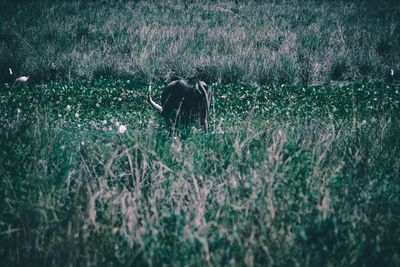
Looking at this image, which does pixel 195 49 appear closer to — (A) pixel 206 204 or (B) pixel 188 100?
(B) pixel 188 100

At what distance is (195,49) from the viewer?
9.16 meters

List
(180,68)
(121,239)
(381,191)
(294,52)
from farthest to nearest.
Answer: (294,52) < (180,68) < (381,191) < (121,239)

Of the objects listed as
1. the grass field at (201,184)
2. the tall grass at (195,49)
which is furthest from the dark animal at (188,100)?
the tall grass at (195,49)

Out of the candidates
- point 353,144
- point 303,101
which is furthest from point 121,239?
point 303,101

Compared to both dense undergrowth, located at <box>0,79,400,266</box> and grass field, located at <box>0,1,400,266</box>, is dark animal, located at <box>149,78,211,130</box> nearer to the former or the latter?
grass field, located at <box>0,1,400,266</box>

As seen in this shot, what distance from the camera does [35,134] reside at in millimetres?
3205

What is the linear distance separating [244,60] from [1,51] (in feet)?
19.7

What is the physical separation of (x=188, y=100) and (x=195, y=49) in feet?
17.9

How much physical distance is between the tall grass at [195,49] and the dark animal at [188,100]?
3.56 meters

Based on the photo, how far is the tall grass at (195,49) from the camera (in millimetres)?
7809

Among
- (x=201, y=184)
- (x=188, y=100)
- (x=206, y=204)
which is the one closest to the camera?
(x=206, y=204)

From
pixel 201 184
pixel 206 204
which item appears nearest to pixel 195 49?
pixel 201 184

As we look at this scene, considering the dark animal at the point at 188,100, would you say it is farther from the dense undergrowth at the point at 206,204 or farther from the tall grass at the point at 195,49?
the tall grass at the point at 195,49

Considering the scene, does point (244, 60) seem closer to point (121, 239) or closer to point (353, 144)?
point (353, 144)
